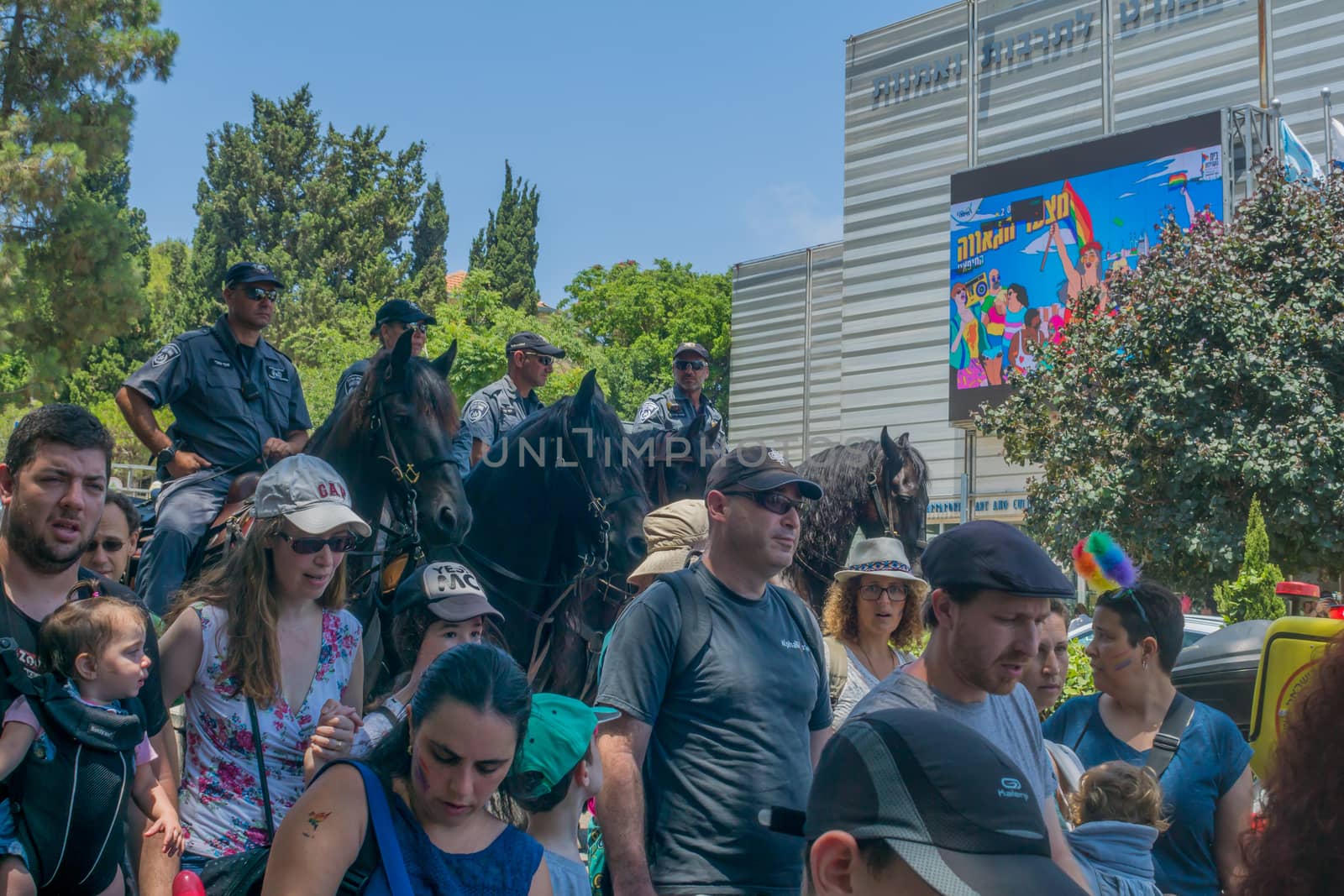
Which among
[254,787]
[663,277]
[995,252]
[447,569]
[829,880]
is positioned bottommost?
[254,787]

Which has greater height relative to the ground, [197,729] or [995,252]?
[995,252]

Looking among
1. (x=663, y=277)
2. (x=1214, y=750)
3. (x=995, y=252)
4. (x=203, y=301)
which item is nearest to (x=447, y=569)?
(x=1214, y=750)

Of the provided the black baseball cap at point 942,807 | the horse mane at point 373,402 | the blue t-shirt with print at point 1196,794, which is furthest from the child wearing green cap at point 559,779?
the horse mane at point 373,402

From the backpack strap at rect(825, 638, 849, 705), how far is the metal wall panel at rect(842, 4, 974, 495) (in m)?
30.6

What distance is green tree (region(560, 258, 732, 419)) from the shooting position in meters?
50.9

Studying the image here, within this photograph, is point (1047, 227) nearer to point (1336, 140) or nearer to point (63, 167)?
point (1336, 140)

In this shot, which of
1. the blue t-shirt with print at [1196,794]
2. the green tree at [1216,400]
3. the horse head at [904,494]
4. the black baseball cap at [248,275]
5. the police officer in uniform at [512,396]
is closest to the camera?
the blue t-shirt with print at [1196,794]

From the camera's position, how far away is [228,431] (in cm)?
677

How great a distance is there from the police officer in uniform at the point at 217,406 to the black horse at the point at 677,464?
2.68 m

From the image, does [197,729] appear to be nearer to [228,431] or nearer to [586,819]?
[228,431]

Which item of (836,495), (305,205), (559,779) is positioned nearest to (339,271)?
(305,205)

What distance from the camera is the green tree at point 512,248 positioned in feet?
185

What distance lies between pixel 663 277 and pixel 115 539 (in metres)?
48.5

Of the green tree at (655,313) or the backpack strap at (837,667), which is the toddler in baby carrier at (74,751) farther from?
the green tree at (655,313)
